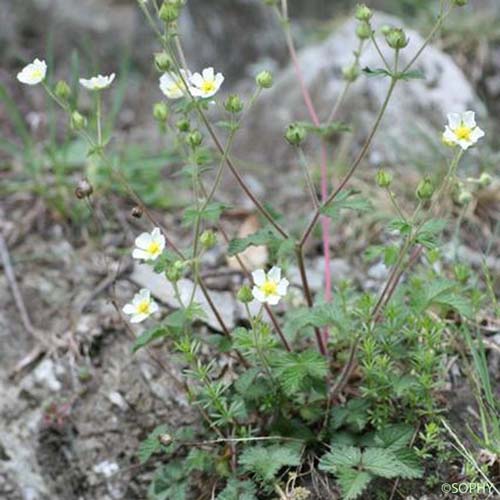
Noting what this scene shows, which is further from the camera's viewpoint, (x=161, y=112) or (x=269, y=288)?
(x=161, y=112)

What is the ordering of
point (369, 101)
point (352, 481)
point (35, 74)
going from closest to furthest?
1. point (352, 481)
2. point (35, 74)
3. point (369, 101)

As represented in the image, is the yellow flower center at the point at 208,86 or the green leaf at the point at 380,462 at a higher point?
the yellow flower center at the point at 208,86

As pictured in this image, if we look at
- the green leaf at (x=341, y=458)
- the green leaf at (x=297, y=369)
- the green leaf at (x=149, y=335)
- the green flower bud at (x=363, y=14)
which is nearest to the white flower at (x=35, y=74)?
the green leaf at (x=149, y=335)

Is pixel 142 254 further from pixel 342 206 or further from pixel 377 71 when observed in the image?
pixel 377 71

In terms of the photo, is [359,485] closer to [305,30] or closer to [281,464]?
[281,464]

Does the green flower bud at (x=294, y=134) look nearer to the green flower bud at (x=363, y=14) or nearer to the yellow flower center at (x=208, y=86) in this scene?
the yellow flower center at (x=208, y=86)

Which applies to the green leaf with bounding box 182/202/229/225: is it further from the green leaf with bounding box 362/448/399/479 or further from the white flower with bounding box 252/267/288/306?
the green leaf with bounding box 362/448/399/479

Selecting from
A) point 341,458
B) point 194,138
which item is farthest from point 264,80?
point 341,458
